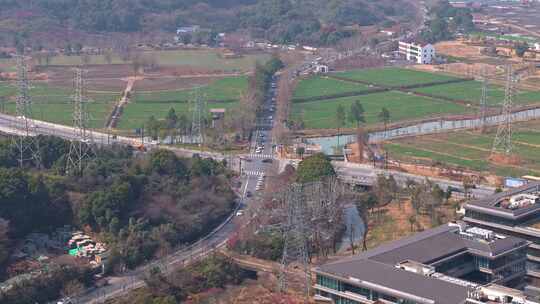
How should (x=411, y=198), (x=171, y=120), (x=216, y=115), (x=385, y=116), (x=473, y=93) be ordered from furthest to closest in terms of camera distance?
(x=473, y=93) → (x=216, y=115) → (x=385, y=116) → (x=171, y=120) → (x=411, y=198)

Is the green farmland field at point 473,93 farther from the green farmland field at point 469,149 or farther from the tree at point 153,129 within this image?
the tree at point 153,129

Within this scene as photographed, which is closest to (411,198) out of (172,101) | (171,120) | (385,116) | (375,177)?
(375,177)

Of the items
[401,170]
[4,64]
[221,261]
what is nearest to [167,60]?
[4,64]

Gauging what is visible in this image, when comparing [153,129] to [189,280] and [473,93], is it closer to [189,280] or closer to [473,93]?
[189,280]

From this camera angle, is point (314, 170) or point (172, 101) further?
point (172, 101)

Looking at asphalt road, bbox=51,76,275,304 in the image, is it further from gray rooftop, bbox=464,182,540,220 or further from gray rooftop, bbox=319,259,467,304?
gray rooftop, bbox=464,182,540,220

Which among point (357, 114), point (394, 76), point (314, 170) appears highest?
point (394, 76)

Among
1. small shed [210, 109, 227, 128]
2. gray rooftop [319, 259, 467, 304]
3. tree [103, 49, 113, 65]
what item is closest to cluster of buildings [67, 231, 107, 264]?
gray rooftop [319, 259, 467, 304]

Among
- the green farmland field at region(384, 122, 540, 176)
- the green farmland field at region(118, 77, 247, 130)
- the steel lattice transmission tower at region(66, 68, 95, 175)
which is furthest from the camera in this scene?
the green farmland field at region(118, 77, 247, 130)

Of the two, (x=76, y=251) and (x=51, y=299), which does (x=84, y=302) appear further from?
(x=76, y=251)
